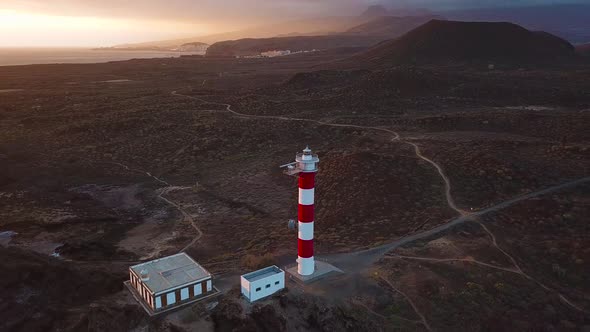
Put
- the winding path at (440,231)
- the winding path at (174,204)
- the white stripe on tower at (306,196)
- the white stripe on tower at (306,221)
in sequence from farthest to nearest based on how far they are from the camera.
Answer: the winding path at (174,204), the winding path at (440,231), the white stripe on tower at (306,196), the white stripe on tower at (306,221)

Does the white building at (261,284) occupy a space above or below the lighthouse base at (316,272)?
above

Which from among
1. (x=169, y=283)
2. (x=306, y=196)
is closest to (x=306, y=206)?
(x=306, y=196)

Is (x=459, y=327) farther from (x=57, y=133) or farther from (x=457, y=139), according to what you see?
(x=57, y=133)

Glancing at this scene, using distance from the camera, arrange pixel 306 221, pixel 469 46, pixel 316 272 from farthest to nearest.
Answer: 1. pixel 469 46
2. pixel 316 272
3. pixel 306 221

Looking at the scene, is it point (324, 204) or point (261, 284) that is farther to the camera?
point (324, 204)

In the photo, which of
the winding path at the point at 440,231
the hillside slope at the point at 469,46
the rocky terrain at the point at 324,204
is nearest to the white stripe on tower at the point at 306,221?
the rocky terrain at the point at 324,204

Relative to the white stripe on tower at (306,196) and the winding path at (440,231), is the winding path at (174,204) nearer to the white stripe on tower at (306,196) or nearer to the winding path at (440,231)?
the winding path at (440,231)

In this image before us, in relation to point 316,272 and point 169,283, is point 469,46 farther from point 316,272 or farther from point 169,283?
point 169,283
